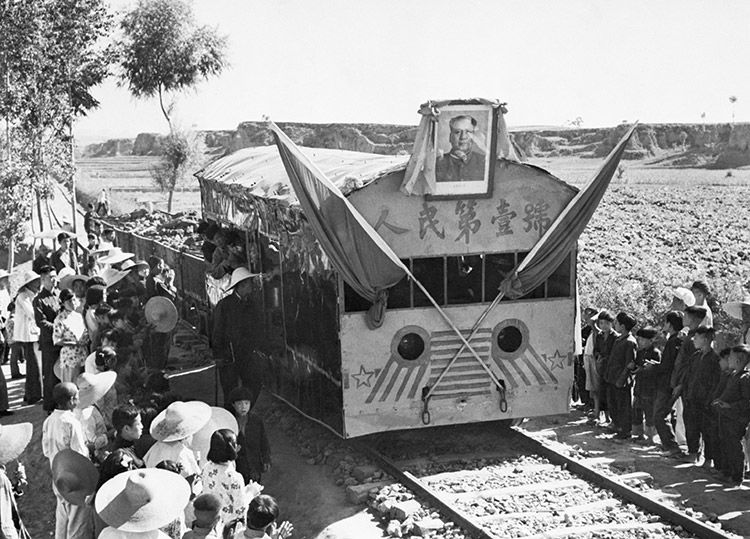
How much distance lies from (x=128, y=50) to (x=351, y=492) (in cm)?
2714

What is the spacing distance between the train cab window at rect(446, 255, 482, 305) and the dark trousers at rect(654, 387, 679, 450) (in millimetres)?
2328

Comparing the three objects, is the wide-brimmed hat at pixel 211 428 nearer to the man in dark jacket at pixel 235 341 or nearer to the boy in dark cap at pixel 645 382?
the man in dark jacket at pixel 235 341

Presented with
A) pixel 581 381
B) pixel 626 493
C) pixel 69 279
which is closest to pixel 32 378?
pixel 69 279

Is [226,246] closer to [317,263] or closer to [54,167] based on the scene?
[317,263]

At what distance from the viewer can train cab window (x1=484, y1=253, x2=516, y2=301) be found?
977cm

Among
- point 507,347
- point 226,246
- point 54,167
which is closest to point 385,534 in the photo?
point 507,347

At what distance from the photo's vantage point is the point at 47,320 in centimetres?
1183

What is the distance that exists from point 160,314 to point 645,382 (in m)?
5.67

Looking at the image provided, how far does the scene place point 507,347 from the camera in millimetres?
9797

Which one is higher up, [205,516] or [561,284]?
[561,284]

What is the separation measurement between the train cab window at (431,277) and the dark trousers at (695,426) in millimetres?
2850

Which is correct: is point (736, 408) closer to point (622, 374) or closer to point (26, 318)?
point (622, 374)

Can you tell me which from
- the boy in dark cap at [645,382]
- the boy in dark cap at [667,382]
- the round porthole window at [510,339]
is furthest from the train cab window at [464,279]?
the boy in dark cap at [667,382]

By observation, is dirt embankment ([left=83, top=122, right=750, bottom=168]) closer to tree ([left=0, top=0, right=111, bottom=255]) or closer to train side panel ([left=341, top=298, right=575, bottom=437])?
tree ([left=0, top=0, right=111, bottom=255])
